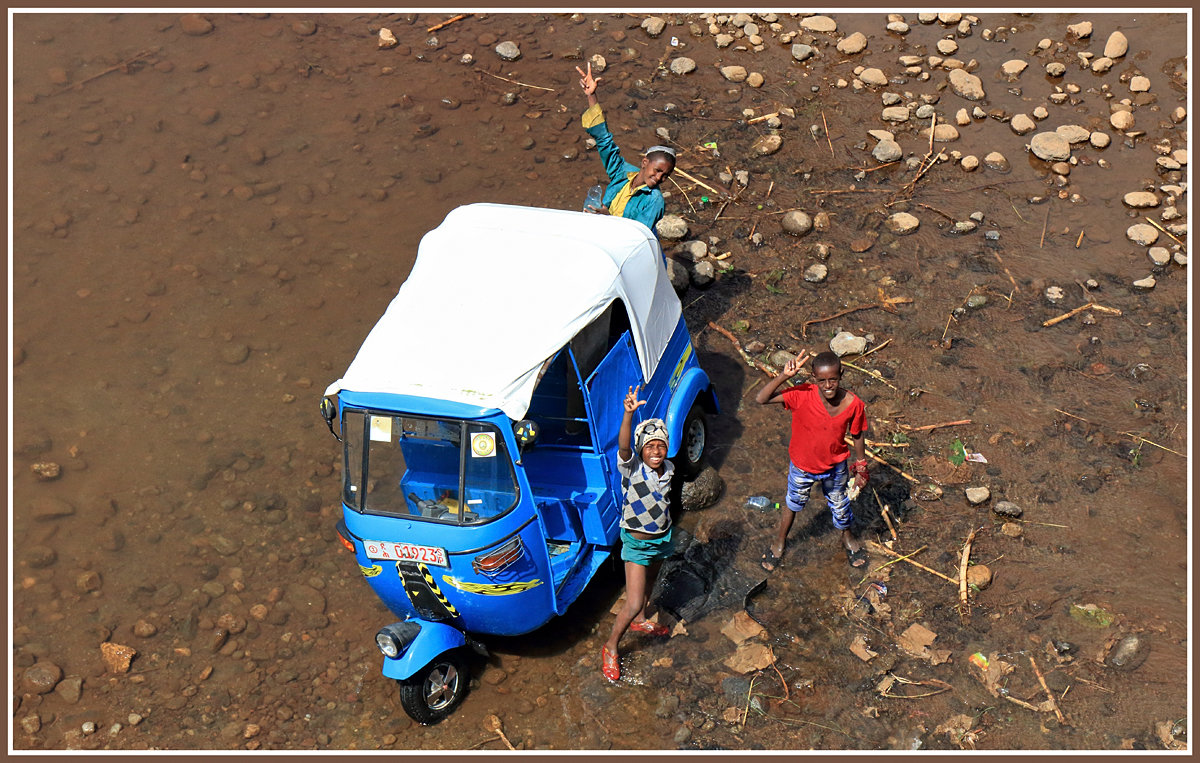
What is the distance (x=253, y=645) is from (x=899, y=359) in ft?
18.1

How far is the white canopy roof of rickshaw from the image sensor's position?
18.5 feet

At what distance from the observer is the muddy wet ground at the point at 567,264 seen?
243 inches

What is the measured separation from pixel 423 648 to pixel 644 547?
140cm

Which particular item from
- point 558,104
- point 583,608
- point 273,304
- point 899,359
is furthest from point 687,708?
point 558,104

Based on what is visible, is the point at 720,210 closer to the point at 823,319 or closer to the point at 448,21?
the point at 823,319

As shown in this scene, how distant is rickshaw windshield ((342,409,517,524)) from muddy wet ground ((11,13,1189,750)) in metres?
1.35

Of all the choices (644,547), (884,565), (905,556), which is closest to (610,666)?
(644,547)

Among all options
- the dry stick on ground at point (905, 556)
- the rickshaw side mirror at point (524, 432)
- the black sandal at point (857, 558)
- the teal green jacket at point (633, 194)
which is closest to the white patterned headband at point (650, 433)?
the rickshaw side mirror at point (524, 432)

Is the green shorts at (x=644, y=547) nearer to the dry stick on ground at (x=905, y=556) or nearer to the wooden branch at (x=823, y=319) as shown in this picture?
the dry stick on ground at (x=905, y=556)

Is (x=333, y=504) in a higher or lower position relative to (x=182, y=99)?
lower

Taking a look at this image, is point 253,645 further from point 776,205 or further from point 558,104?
point 558,104

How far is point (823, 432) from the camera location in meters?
6.22

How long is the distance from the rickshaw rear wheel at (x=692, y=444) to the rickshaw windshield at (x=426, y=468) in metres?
1.98

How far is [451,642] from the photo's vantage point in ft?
19.2
